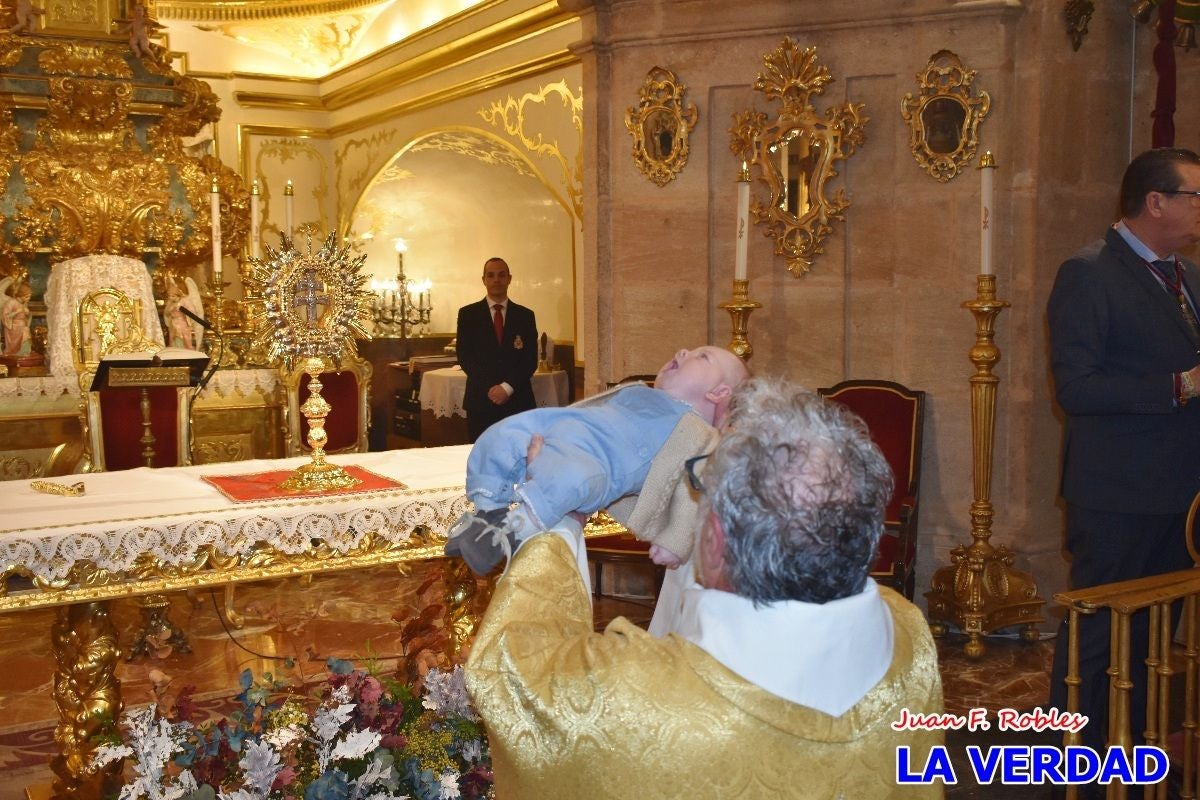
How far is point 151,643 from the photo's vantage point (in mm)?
5199

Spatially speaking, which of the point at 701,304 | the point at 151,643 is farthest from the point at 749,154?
the point at 151,643

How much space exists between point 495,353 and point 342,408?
1.83 meters

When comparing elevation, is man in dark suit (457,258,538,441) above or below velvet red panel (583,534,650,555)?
above

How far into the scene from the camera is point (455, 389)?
9.66m

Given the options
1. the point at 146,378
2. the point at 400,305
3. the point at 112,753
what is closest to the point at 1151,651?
the point at 112,753

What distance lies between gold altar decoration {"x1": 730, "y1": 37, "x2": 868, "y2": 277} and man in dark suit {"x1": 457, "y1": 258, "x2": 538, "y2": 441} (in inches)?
84.0

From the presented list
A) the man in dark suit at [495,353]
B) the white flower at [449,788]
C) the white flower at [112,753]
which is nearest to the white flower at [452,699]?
the white flower at [449,788]

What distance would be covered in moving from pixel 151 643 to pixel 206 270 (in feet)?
21.3

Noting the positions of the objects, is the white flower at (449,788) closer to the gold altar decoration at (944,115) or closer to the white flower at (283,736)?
the white flower at (283,736)

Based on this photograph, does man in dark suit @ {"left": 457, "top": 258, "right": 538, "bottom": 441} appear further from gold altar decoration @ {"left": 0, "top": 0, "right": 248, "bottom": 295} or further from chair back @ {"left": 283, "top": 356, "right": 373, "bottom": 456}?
gold altar decoration @ {"left": 0, "top": 0, "right": 248, "bottom": 295}

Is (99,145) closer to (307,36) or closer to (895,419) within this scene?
(307,36)

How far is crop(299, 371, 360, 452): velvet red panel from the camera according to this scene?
5.80 meters

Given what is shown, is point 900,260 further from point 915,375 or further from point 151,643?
point 151,643

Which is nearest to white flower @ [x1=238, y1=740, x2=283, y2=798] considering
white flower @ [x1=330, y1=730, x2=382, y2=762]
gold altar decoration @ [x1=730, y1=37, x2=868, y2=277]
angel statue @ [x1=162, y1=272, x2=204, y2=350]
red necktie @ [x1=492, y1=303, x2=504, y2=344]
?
white flower @ [x1=330, y1=730, x2=382, y2=762]
